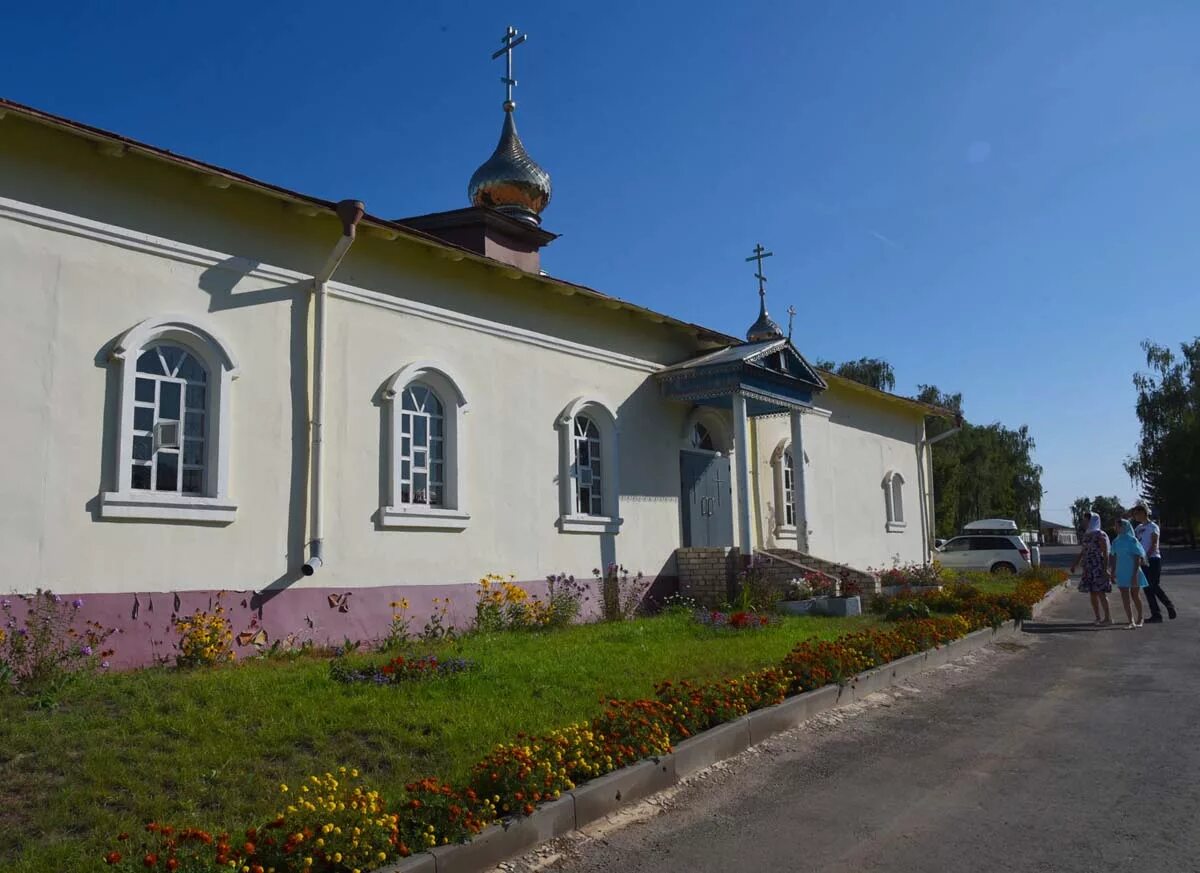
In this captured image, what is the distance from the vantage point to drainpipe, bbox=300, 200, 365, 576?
9898mm

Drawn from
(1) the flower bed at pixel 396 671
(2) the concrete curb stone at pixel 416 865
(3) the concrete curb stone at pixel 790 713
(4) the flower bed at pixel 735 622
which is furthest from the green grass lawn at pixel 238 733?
(4) the flower bed at pixel 735 622

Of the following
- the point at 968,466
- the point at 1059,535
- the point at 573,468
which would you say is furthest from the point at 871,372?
the point at 1059,535

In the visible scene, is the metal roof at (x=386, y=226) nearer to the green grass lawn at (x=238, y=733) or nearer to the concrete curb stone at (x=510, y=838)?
the green grass lawn at (x=238, y=733)

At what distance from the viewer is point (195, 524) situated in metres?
9.00

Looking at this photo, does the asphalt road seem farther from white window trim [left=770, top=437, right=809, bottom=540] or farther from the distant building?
the distant building

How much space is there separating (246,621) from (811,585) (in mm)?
7834

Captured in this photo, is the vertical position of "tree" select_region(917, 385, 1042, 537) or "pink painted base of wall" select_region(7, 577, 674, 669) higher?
"tree" select_region(917, 385, 1042, 537)

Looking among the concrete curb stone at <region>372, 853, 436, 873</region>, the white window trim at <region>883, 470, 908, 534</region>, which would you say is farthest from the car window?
the concrete curb stone at <region>372, 853, 436, 873</region>

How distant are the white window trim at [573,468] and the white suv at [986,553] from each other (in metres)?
14.6

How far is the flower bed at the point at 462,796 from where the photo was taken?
4090 mm

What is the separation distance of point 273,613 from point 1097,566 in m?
11.4

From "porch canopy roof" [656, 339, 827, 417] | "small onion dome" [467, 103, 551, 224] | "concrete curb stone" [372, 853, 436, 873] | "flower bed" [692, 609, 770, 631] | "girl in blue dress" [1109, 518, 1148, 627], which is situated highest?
"small onion dome" [467, 103, 551, 224]

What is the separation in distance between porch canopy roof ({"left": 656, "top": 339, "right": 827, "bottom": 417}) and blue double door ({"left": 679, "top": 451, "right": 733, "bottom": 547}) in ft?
3.10

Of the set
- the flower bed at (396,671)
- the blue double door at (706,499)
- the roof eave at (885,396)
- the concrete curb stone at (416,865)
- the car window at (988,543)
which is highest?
the roof eave at (885,396)
